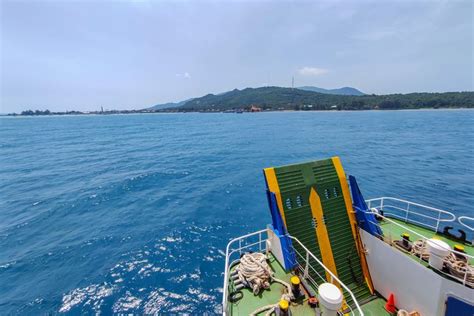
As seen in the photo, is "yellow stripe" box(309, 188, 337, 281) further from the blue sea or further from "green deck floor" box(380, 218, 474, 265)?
the blue sea

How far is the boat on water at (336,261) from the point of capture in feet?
19.0

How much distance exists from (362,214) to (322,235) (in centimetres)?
179

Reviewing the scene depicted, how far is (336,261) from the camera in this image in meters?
8.16

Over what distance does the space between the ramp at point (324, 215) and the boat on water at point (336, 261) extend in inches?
1.4

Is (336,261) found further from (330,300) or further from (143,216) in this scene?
(143,216)

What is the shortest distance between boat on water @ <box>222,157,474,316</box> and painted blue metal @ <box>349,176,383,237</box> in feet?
0.12

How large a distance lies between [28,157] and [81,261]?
3975 cm

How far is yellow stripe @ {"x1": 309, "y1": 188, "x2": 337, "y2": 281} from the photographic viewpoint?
8.08m

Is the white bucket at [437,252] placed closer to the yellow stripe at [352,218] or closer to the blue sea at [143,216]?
the yellow stripe at [352,218]

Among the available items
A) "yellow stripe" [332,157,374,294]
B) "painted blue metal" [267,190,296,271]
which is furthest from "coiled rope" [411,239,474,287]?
"painted blue metal" [267,190,296,271]

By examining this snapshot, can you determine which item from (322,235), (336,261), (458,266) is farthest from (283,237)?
(458,266)

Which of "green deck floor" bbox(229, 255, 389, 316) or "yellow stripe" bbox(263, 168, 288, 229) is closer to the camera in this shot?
"green deck floor" bbox(229, 255, 389, 316)

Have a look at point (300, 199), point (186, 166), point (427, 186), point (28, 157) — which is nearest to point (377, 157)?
point (427, 186)

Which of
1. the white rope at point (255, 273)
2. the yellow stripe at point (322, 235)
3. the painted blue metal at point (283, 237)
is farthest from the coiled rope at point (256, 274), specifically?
the yellow stripe at point (322, 235)
